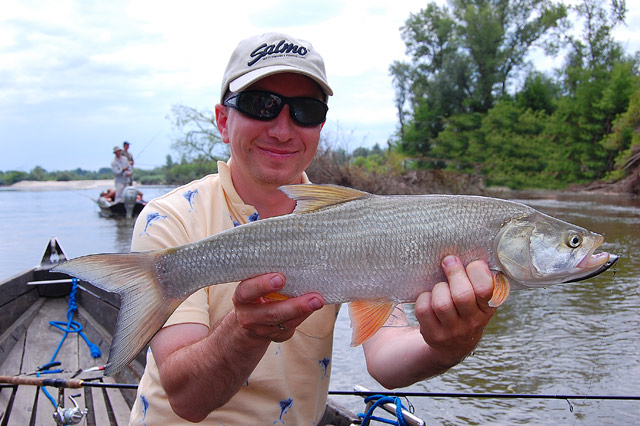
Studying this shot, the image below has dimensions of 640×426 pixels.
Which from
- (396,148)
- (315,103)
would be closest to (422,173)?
(396,148)

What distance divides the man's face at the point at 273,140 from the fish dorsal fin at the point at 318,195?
17.1 inches

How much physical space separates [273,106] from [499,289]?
1428 millimetres

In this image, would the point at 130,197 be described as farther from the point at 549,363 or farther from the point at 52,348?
the point at 549,363

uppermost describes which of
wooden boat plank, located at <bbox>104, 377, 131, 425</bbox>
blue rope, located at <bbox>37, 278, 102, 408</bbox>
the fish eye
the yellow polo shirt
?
the fish eye

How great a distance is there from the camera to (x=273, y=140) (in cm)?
270

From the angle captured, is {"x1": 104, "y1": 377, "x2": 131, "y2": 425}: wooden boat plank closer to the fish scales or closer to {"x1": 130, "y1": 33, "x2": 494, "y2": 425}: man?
{"x1": 130, "y1": 33, "x2": 494, "y2": 425}: man

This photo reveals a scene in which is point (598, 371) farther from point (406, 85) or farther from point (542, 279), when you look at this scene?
point (406, 85)

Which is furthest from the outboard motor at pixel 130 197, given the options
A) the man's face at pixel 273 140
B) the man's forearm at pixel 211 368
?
the man's forearm at pixel 211 368

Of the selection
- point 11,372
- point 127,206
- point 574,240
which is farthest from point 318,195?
point 127,206

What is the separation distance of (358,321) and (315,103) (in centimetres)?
118

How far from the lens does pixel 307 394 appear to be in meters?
2.61

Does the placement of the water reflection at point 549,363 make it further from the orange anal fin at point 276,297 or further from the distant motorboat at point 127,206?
the distant motorboat at point 127,206

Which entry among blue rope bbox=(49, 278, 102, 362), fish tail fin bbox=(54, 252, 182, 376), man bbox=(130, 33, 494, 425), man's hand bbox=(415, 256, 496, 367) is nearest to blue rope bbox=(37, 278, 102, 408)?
blue rope bbox=(49, 278, 102, 362)

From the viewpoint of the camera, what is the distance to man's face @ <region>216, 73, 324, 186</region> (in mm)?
2676
